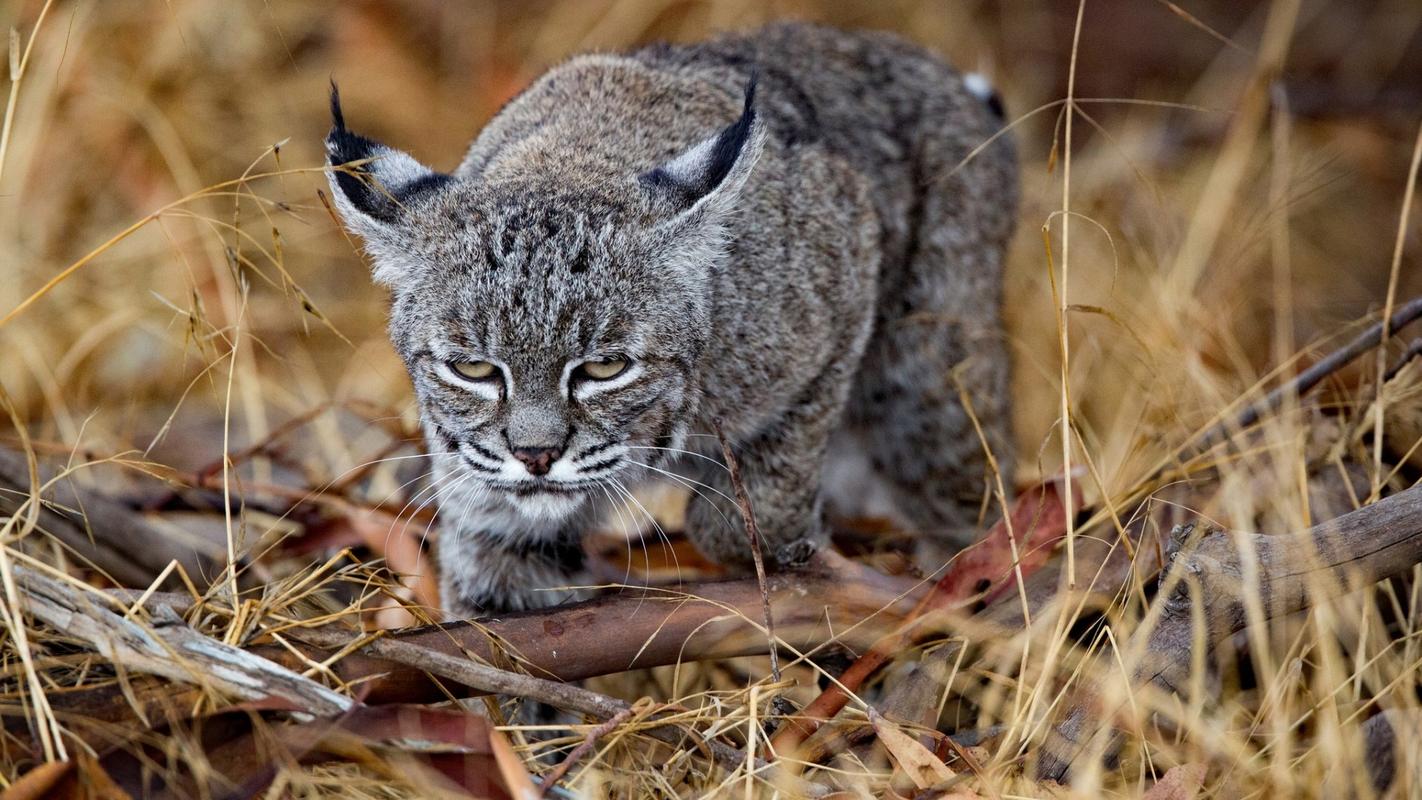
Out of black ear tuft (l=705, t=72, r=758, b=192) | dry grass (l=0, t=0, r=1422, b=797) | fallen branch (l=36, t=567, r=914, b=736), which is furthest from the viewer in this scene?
black ear tuft (l=705, t=72, r=758, b=192)

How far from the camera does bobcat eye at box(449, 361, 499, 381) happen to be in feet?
13.4

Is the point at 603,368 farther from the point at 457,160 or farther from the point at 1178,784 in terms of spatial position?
the point at 457,160

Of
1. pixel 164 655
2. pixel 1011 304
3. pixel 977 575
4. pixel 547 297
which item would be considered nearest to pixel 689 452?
pixel 547 297

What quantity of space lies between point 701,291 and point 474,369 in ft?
2.60

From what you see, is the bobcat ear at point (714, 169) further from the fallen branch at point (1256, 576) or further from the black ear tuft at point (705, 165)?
the fallen branch at point (1256, 576)

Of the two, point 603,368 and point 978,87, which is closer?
point 603,368

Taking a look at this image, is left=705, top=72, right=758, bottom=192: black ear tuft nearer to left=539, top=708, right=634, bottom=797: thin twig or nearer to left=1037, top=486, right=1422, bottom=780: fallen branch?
left=539, top=708, right=634, bottom=797: thin twig

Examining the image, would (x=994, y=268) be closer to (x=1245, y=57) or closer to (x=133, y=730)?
(x=133, y=730)

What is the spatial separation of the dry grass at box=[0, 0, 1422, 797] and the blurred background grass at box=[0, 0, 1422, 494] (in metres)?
0.03

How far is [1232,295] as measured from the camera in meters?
7.29

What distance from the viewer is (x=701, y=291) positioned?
4371 mm

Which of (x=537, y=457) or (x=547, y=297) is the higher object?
(x=547, y=297)

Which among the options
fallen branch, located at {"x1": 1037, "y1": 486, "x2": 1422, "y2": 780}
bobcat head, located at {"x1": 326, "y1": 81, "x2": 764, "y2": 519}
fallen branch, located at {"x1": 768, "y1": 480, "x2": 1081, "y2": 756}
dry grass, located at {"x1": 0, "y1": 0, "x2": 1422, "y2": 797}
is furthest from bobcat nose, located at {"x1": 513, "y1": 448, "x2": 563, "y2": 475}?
fallen branch, located at {"x1": 1037, "y1": 486, "x2": 1422, "y2": 780}

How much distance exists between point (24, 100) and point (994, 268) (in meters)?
5.73
